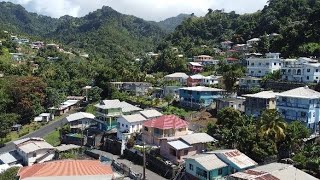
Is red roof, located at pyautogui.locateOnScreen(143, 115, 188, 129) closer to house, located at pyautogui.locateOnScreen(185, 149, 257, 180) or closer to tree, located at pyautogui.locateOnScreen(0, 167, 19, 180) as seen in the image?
house, located at pyautogui.locateOnScreen(185, 149, 257, 180)

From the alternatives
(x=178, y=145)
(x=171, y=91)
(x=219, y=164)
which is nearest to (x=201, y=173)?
(x=219, y=164)

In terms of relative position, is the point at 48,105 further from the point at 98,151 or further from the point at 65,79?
the point at 98,151

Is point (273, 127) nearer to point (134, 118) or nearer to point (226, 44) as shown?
point (134, 118)

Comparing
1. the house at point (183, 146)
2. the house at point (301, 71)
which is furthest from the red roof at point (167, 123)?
the house at point (301, 71)

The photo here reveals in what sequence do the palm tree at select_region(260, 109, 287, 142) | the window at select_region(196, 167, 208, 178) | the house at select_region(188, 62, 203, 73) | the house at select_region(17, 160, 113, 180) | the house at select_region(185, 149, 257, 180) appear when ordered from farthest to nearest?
the house at select_region(188, 62, 203, 73), the palm tree at select_region(260, 109, 287, 142), the window at select_region(196, 167, 208, 178), the house at select_region(185, 149, 257, 180), the house at select_region(17, 160, 113, 180)

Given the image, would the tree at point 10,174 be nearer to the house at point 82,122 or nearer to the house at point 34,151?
the house at point 34,151

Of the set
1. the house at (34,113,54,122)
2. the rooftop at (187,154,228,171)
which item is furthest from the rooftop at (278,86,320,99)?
the house at (34,113,54,122)
